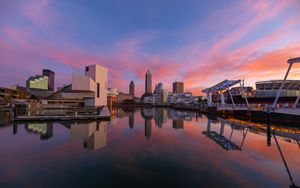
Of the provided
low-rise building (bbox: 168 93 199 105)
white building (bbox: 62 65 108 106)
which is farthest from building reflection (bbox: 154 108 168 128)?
low-rise building (bbox: 168 93 199 105)

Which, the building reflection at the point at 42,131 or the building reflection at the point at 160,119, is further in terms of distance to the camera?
the building reflection at the point at 160,119

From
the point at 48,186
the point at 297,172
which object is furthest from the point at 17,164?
the point at 297,172

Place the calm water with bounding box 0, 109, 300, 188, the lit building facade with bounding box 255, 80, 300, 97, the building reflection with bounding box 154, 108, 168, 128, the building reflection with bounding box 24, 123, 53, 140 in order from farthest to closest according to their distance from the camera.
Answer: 1. the lit building facade with bounding box 255, 80, 300, 97
2. the building reflection with bounding box 154, 108, 168, 128
3. the building reflection with bounding box 24, 123, 53, 140
4. the calm water with bounding box 0, 109, 300, 188

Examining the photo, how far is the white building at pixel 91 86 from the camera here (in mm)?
41719

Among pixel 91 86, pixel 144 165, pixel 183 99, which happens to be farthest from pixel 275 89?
pixel 144 165

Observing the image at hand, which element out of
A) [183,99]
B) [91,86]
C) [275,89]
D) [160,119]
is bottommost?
[160,119]

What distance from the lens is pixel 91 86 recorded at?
43.8 metres

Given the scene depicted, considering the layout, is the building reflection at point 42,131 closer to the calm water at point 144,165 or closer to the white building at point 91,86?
the calm water at point 144,165

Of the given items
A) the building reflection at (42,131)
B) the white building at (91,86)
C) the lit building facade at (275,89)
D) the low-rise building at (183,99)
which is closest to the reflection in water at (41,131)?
the building reflection at (42,131)

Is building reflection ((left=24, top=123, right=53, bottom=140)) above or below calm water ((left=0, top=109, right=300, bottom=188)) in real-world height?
below

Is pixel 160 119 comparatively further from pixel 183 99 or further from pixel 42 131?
pixel 183 99

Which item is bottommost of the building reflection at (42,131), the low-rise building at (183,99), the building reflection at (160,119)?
the building reflection at (160,119)

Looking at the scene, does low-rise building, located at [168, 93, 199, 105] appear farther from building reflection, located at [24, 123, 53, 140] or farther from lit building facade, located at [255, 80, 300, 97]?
building reflection, located at [24, 123, 53, 140]

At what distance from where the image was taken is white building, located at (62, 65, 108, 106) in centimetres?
4172
